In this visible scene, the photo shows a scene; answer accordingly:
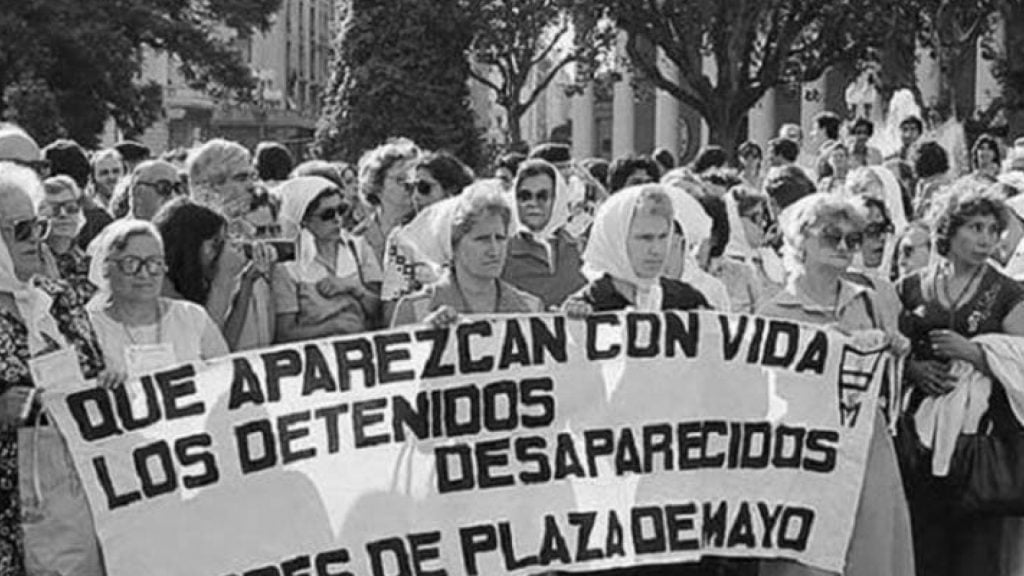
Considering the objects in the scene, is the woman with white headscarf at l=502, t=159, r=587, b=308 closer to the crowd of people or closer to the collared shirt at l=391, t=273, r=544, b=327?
the crowd of people

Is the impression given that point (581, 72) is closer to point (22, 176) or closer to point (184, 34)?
point (184, 34)

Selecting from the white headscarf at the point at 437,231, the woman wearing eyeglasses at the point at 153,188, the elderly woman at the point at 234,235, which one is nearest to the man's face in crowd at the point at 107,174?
the woman wearing eyeglasses at the point at 153,188

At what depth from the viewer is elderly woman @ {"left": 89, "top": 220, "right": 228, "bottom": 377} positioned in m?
5.73

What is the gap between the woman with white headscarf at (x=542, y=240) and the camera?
812cm

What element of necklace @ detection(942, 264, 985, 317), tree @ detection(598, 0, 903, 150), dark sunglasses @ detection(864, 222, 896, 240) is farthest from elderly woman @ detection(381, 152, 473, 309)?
tree @ detection(598, 0, 903, 150)

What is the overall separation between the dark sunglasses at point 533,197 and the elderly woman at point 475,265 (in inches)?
78.9

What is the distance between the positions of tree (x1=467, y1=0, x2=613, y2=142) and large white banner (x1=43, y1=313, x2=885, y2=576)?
1974 cm

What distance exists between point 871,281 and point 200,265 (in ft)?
7.95

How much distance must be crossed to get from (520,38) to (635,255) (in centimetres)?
3044

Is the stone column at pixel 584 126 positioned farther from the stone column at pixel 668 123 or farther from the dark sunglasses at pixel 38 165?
the dark sunglasses at pixel 38 165

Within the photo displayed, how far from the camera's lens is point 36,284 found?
566cm

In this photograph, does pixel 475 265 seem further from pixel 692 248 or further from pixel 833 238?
pixel 692 248

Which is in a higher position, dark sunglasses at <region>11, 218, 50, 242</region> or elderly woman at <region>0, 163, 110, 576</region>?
dark sunglasses at <region>11, 218, 50, 242</region>

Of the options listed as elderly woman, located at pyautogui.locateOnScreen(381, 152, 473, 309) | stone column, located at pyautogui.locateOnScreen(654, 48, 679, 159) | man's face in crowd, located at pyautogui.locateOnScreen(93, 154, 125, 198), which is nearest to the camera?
elderly woman, located at pyautogui.locateOnScreen(381, 152, 473, 309)
